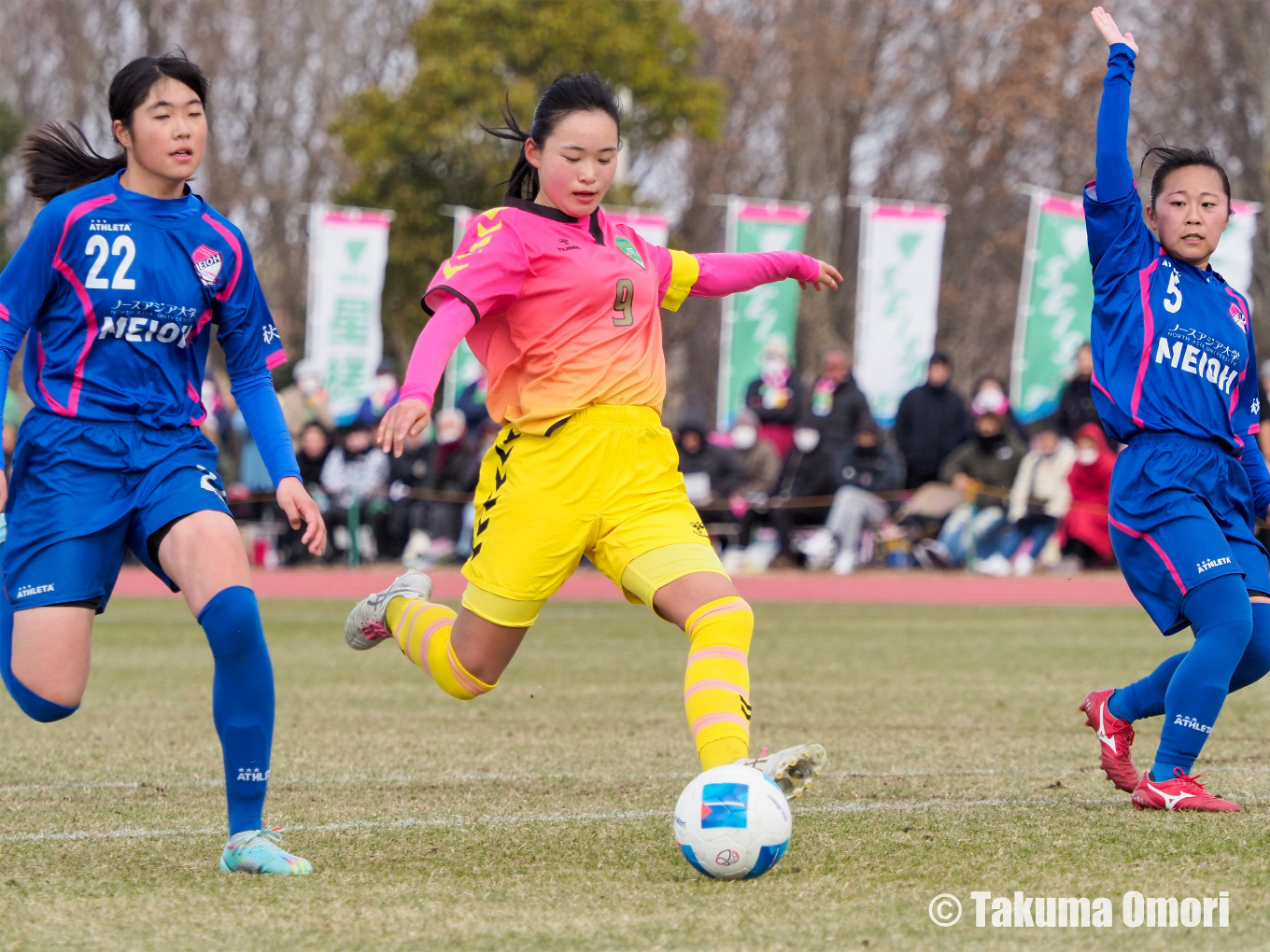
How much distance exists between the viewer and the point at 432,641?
5.55m

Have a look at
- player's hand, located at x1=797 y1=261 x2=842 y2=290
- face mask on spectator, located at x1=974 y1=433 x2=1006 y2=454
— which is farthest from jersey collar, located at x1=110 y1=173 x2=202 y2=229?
face mask on spectator, located at x1=974 y1=433 x2=1006 y2=454

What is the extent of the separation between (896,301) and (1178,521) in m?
18.1

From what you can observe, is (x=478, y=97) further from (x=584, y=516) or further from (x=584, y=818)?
(x=584, y=516)

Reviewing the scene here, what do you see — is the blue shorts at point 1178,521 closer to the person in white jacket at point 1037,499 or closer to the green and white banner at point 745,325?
the person in white jacket at point 1037,499

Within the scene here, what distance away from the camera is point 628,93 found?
29578 millimetres

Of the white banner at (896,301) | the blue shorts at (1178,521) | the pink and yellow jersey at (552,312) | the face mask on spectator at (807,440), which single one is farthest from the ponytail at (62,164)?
the white banner at (896,301)

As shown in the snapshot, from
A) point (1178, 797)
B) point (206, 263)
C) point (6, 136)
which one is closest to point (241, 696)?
point (206, 263)

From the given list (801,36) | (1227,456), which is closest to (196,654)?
(1227,456)

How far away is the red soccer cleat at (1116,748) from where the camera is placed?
19.7ft

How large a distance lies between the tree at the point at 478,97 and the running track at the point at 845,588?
10.8m

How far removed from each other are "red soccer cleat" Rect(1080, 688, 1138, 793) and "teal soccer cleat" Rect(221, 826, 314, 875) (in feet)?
9.14

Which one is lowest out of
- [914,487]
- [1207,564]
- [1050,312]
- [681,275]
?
[914,487]

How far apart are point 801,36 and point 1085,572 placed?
835 inches

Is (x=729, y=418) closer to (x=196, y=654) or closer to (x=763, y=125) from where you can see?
(x=196, y=654)
